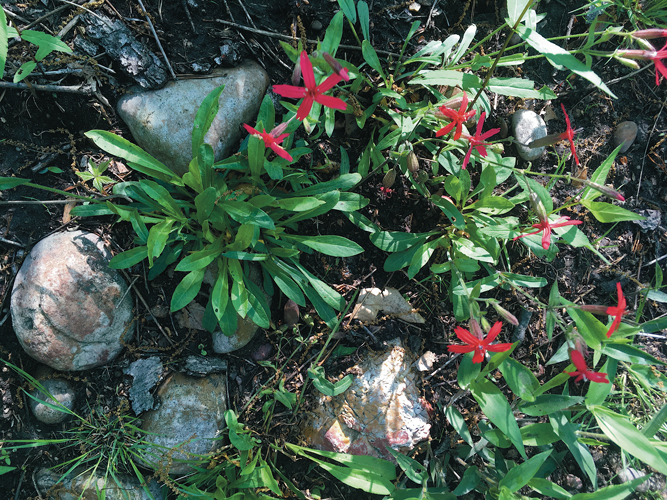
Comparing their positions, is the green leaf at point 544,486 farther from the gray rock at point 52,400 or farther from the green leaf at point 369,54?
the gray rock at point 52,400

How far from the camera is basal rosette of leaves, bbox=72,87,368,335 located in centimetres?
212

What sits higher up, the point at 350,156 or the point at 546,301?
the point at 350,156

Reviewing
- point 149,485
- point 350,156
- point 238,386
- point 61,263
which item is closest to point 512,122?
point 350,156

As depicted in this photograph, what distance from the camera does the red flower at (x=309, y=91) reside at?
1704 mm

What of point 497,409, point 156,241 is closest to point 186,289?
point 156,241

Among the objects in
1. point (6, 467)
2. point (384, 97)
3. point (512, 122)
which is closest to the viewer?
point (6, 467)

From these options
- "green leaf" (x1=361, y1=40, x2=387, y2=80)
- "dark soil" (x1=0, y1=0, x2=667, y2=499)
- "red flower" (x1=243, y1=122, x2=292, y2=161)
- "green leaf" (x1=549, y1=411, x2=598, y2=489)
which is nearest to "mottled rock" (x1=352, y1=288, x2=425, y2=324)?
"dark soil" (x1=0, y1=0, x2=667, y2=499)

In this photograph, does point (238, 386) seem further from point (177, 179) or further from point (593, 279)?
point (593, 279)

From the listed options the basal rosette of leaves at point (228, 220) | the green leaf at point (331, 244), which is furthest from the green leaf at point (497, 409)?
the green leaf at point (331, 244)

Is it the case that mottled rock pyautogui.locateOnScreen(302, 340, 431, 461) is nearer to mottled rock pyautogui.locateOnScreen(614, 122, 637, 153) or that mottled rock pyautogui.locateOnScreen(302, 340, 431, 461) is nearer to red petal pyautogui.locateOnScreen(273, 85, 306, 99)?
red petal pyautogui.locateOnScreen(273, 85, 306, 99)

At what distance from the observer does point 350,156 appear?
105 inches

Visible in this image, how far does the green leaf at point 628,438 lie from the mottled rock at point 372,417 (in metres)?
0.92

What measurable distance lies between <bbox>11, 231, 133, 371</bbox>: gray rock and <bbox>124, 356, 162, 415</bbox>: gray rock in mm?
181

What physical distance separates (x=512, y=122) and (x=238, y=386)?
243cm
